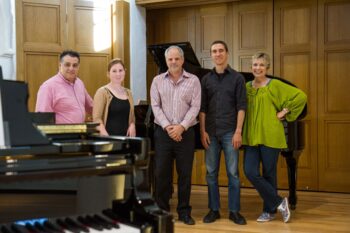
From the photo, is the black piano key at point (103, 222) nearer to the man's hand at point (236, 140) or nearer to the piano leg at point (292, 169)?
the man's hand at point (236, 140)

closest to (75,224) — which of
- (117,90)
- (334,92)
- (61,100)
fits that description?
(61,100)

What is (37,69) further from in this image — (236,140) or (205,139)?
(236,140)

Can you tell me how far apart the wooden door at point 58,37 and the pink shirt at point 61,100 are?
1.62 meters

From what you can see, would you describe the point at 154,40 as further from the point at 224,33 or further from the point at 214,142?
the point at 214,142

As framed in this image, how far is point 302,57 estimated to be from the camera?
555 centimetres

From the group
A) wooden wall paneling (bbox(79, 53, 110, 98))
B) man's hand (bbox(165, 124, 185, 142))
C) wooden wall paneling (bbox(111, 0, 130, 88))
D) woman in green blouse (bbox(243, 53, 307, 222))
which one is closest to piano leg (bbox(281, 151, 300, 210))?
woman in green blouse (bbox(243, 53, 307, 222))

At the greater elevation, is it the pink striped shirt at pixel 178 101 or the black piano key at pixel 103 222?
the pink striped shirt at pixel 178 101

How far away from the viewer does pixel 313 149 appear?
18.2 ft

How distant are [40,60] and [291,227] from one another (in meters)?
3.09

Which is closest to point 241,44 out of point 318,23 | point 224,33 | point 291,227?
point 224,33

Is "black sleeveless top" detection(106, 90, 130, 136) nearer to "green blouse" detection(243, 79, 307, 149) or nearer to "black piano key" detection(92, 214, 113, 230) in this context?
"green blouse" detection(243, 79, 307, 149)

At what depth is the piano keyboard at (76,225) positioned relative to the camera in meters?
1.40

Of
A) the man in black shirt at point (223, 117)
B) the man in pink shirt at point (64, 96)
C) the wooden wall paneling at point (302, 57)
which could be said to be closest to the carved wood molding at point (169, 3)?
the wooden wall paneling at point (302, 57)

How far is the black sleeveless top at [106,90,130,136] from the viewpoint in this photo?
3.71 meters
